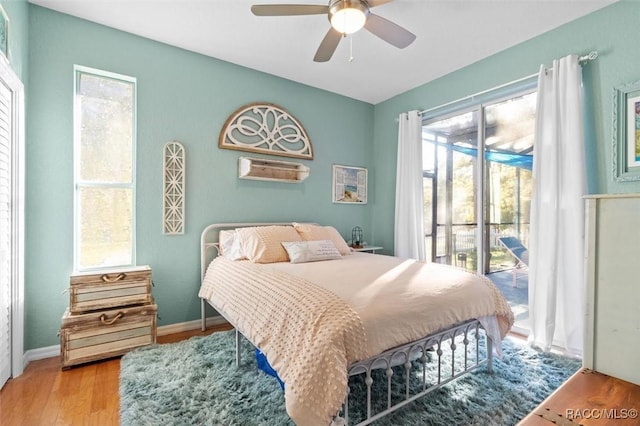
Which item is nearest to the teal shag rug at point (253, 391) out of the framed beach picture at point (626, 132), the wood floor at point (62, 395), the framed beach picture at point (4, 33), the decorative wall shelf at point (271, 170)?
the wood floor at point (62, 395)

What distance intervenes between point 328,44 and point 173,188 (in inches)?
74.7

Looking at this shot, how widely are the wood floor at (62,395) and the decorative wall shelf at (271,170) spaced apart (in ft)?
6.47

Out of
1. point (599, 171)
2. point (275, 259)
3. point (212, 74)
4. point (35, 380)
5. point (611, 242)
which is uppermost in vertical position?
point (212, 74)

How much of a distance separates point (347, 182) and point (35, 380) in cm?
349

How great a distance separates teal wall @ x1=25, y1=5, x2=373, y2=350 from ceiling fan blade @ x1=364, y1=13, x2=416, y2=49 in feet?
5.48

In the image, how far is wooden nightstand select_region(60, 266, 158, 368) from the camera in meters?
2.15

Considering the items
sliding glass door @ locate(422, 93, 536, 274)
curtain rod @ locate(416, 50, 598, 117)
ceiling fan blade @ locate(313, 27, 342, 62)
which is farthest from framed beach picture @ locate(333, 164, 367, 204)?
ceiling fan blade @ locate(313, 27, 342, 62)

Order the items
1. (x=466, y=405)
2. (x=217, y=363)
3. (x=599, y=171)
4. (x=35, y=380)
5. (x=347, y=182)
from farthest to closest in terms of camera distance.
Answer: (x=347, y=182), (x=599, y=171), (x=217, y=363), (x=35, y=380), (x=466, y=405)

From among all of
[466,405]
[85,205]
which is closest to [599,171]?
[466,405]

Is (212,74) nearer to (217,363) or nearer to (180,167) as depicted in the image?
(180,167)

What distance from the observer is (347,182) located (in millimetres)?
4102

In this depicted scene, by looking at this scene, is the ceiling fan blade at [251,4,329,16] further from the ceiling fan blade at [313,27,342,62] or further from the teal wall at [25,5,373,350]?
the teal wall at [25,5,373,350]

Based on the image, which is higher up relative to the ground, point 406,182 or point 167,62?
point 167,62

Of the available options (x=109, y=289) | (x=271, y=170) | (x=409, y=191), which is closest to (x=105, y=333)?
(x=109, y=289)
